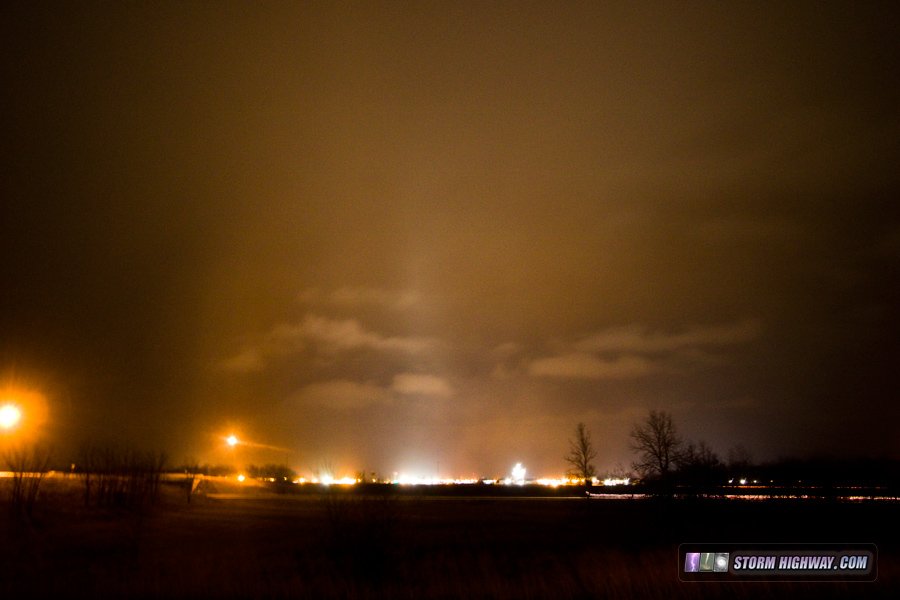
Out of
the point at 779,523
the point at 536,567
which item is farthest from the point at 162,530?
the point at 779,523

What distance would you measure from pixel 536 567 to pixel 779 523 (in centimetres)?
2416

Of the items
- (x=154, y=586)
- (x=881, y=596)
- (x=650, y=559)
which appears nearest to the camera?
(x=881, y=596)

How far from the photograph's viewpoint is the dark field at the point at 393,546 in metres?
16.7

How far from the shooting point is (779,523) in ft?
131

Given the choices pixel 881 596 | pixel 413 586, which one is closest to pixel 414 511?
pixel 413 586

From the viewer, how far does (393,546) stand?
24656 millimetres

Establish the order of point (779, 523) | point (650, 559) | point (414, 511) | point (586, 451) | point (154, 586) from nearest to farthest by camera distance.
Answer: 1. point (154, 586)
2. point (650, 559)
3. point (779, 523)
4. point (414, 511)
5. point (586, 451)

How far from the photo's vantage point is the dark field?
16.7 metres

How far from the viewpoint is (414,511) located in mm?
47469

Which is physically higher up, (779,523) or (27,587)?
(27,587)

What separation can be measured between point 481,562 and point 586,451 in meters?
69.8

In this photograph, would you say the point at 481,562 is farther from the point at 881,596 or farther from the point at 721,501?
the point at 721,501

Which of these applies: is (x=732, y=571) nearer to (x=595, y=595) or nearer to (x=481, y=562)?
(x=595, y=595)

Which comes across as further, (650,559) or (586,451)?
(586,451)
